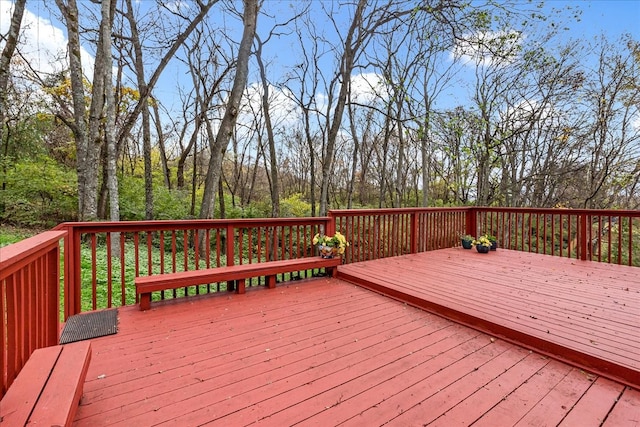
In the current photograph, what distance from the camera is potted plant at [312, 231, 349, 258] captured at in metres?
4.04

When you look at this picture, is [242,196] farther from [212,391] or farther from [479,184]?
[212,391]

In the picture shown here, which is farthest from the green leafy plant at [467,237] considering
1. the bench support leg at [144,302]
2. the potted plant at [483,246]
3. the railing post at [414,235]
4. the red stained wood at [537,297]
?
the bench support leg at [144,302]

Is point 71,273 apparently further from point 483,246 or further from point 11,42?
point 483,246

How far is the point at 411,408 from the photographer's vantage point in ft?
5.22

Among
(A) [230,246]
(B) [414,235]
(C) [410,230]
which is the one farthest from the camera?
(C) [410,230]

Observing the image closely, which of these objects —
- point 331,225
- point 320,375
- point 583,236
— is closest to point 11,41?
point 331,225

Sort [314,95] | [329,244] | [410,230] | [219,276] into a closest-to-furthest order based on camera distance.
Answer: [219,276]
[329,244]
[410,230]
[314,95]

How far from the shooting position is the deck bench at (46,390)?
3.42 ft

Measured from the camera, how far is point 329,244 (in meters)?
4.02

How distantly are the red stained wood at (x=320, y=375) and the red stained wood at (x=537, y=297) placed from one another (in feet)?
0.36

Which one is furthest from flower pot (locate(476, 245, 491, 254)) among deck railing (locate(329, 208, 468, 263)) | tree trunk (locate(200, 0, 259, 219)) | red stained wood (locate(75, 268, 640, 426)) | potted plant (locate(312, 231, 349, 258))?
tree trunk (locate(200, 0, 259, 219))

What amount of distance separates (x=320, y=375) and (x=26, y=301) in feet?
5.19

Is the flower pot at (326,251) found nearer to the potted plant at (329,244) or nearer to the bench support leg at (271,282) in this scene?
the potted plant at (329,244)

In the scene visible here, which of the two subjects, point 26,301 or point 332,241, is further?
point 332,241
